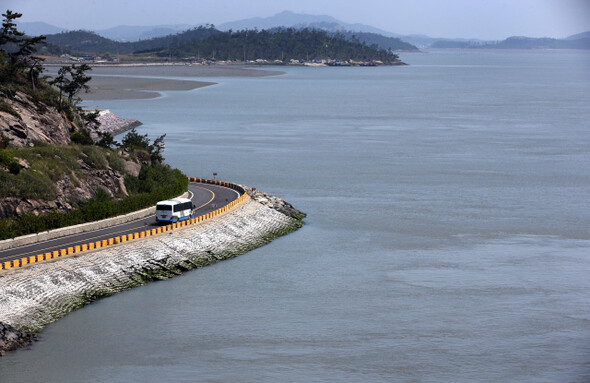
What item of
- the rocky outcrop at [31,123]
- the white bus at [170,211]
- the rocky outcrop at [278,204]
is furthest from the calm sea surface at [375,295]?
the rocky outcrop at [31,123]

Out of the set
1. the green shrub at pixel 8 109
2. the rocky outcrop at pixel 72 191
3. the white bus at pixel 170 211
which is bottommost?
the white bus at pixel 170 211

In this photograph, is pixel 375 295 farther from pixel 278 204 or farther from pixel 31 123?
pixel 31 123

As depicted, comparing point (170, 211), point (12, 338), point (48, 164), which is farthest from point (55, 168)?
point (12, 338)

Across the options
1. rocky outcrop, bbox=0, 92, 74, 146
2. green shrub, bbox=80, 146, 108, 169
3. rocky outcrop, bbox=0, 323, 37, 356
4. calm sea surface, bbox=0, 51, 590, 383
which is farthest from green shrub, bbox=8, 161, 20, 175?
rocky outcrop, bbox=0, 323, 37, 356

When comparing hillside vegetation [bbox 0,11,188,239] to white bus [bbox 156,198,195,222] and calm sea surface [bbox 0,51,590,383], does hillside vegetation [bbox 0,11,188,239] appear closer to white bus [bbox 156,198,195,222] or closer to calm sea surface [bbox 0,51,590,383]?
white bus [bbox 156,198,195,222]

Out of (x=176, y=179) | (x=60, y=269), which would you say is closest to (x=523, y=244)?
(x=176, y=179)

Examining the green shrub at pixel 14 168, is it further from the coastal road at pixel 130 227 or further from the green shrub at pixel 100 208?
the coastal road at pixel 130 227
